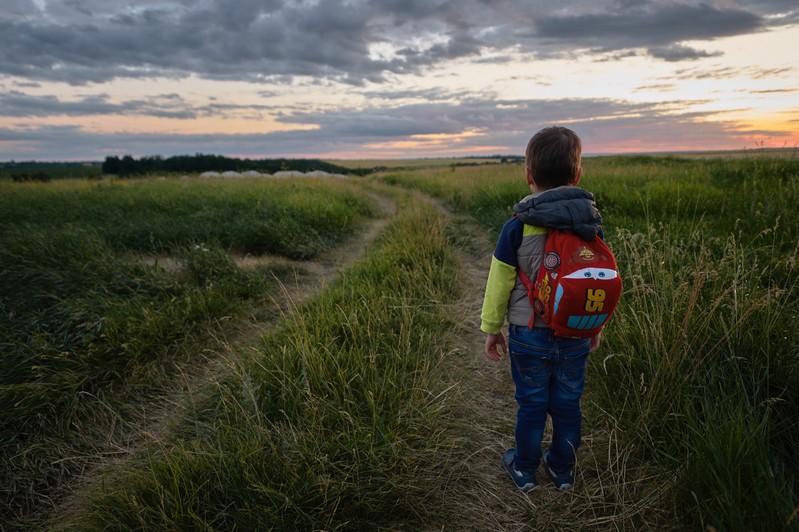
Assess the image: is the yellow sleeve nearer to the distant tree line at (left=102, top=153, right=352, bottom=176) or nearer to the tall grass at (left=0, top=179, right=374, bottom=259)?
the tall grass at (left=0, top=179, right=374, bottom=259)

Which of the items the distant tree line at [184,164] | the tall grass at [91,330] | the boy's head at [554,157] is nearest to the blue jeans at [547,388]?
the boy's head at [554,157]

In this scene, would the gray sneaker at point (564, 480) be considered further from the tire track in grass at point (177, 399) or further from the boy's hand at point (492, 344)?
the tire track in grass at point (177, 399)

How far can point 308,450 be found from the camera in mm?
2053

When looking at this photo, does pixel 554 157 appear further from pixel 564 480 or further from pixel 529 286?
pixel 564 480

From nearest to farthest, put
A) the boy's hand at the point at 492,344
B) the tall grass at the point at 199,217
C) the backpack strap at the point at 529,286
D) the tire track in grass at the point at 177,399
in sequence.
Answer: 1. the backpack strap at the point at 529,286
2. the boy's hand at the point at 492,344
3. the tire track in grass at the point at 177,399
4. the tall grass at the point at 199,217

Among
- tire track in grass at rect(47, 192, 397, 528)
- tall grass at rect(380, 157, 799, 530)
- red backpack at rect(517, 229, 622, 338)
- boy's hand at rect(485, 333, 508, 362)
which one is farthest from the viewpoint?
tire track in grass at rect(47, 192, 397, 528)

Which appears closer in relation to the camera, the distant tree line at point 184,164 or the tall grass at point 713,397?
the tall grass at point 713,397

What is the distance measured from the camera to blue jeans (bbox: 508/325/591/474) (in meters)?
2.07

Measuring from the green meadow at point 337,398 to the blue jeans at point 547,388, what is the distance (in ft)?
0.70

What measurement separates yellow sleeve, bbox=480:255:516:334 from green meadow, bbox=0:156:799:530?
30.5 inches

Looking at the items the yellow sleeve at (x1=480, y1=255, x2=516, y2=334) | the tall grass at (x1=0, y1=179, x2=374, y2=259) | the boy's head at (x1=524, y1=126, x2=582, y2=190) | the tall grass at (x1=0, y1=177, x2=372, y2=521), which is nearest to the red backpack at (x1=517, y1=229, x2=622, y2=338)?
the yellow sleeve at (x1=480, y1=255, x2=516, y2=334)

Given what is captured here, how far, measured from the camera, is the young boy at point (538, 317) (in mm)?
1919

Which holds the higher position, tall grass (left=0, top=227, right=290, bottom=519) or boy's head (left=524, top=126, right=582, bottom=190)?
boy's head (left=524, top=126, right=582, bottom=190)

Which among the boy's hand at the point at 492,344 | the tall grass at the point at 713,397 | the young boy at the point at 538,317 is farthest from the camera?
the boy's hand at the point at 492,344
